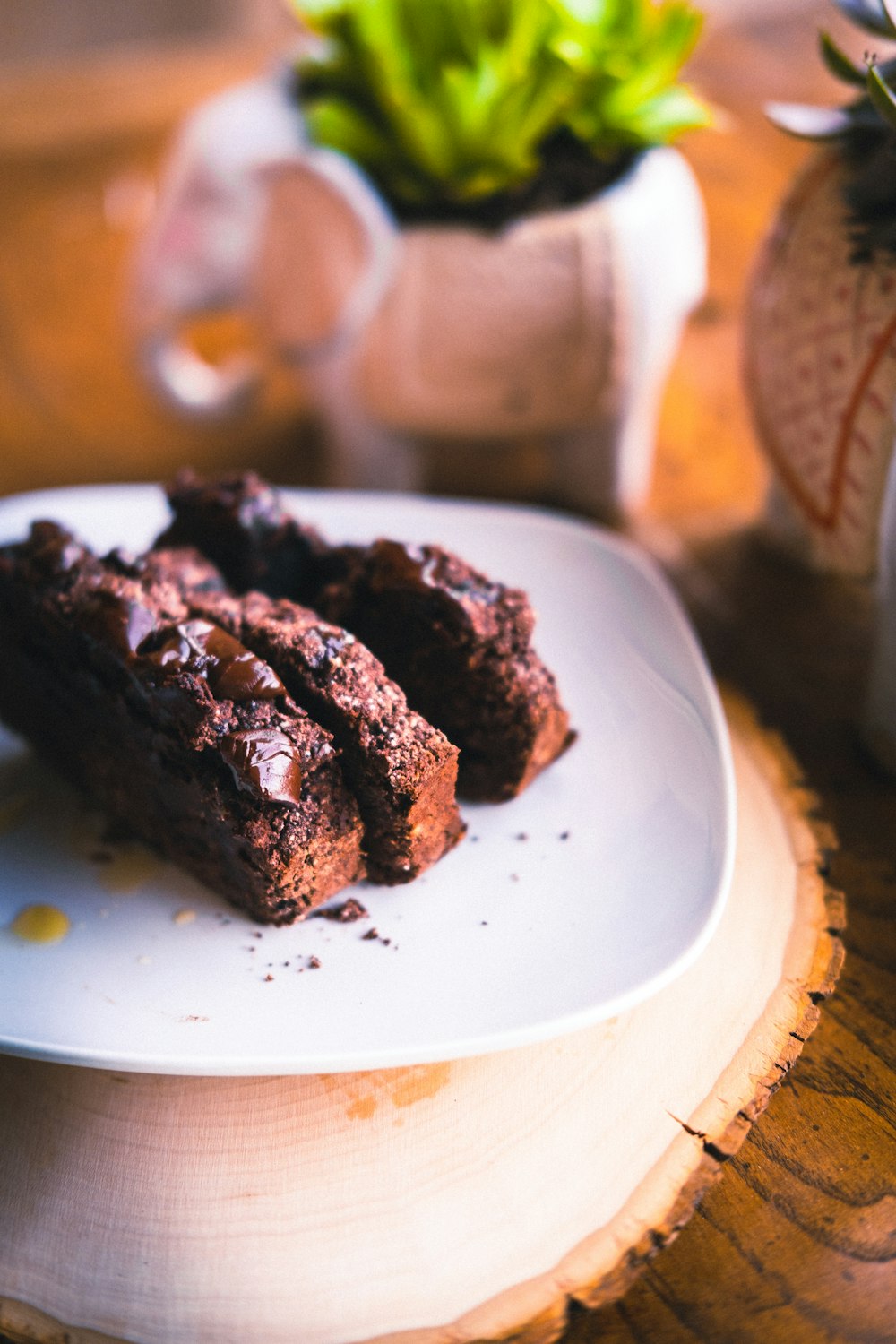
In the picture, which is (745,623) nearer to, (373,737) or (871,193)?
(871,193)

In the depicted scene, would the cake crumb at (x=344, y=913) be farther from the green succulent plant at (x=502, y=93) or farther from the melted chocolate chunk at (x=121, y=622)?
the green succulent plant at (x=502, y=93)

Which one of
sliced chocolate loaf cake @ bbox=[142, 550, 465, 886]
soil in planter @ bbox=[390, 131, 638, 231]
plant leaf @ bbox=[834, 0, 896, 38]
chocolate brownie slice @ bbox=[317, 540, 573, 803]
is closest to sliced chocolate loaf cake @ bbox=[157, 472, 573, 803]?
chocolate brownie slice @ bbox=[317, 540, 573, 803]

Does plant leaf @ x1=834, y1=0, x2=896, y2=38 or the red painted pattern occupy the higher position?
plant leaf @ x1=834, y1=0, x2=896, y2=38

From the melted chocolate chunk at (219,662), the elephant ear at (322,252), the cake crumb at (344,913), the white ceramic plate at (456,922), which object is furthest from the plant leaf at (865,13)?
the cake crumb at (344,913)

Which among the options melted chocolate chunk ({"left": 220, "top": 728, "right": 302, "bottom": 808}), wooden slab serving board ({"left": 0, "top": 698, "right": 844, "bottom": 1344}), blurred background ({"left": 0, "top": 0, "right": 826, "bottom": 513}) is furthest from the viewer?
blurred background ({"left": 0, "top": 0, "right": 826, "bottom": 513})

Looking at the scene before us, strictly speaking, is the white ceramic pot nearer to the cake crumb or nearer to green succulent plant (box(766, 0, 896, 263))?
green succulent plant (box(766, 0, 896, 263))

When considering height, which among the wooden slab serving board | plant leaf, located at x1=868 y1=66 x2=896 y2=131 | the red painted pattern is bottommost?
the wooden slab serving board

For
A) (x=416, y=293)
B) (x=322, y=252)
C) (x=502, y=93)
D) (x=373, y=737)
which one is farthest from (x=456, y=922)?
(x=502, y=93)

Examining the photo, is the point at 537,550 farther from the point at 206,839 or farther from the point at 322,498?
the point at 206,839
